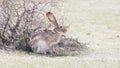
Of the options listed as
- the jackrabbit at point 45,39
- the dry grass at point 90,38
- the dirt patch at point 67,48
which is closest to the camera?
the dry grass at point 90,38

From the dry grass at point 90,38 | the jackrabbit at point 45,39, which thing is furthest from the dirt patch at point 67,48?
the dry grass at point 90,38

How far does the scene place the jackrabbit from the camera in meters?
9.54

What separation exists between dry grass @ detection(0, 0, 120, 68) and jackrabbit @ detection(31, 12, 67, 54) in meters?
0.21

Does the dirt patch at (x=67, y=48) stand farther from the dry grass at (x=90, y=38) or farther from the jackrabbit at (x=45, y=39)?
the dry grass at (x=90, y=38)

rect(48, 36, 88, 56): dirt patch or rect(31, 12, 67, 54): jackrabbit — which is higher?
rect(31, 12, 67, 54): jackrabbit

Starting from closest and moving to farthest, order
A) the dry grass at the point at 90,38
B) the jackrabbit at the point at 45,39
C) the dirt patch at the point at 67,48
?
the dry grass at the point at 90,38, the jackrabbit at the point at 45,39, the dirt patch at the point at 67,48

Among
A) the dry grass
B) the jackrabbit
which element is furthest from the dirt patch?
the dry grass

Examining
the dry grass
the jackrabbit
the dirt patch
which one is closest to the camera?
the dry grass

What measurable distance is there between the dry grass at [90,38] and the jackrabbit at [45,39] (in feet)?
0.70

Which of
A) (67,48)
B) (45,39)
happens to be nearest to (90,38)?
(67,48)

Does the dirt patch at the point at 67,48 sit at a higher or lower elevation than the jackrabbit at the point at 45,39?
lower

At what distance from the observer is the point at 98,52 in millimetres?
10250

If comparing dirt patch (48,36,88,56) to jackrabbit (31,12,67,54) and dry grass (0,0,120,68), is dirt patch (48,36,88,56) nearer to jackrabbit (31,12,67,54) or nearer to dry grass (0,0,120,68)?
jackrabbit (31,12,67,54)

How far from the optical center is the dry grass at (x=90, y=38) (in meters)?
8.65
